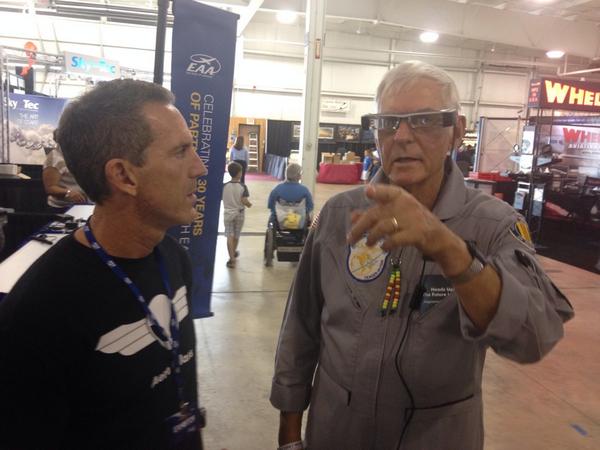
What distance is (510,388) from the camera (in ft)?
11.0

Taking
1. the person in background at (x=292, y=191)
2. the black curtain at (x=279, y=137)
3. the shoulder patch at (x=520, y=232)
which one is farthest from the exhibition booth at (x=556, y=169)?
the black curtain at (x=279, y=137)

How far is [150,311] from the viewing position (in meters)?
1.02

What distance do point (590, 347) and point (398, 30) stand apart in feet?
56.4

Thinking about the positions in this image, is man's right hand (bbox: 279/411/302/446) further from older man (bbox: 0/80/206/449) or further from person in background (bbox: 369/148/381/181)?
person in background (bbox: 369/148/381/181)

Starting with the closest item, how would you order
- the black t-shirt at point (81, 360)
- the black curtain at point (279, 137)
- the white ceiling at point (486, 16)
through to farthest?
the black t-shirt at point (81, 360), the white ceiling at point (486, 16), the black curtain at point (279, 137)

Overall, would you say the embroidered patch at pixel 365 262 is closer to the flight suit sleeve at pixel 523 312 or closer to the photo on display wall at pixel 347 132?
the flight suit sleeve at pixel 523 312

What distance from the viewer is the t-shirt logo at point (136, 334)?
3.05 ft

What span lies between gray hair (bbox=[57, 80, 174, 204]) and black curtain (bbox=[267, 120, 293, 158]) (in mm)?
19900

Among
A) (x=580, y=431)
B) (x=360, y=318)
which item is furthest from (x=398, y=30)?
(x=360, y=318)

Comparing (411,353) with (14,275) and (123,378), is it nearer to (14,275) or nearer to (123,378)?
(123,378)

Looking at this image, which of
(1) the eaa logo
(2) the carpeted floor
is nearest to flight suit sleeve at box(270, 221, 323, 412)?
(1) the eaa logo

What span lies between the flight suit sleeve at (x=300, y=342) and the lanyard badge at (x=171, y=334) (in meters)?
0.31

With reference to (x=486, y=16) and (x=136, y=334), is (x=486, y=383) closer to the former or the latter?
(x=136, y=334)

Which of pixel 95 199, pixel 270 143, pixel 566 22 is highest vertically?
pixel 566 22
